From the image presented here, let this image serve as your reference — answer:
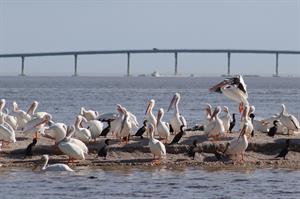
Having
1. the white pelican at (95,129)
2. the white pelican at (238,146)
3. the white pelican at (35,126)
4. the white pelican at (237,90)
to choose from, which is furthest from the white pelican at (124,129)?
the white pelican at (237,90)

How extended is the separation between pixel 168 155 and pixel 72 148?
2259 mm

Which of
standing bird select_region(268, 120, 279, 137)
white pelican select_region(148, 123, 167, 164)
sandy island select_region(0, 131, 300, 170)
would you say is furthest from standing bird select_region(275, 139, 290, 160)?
white pelican select_region(148, 123, 167, 164)

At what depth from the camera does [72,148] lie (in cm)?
1842

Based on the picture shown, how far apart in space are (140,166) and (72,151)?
55.9 inches

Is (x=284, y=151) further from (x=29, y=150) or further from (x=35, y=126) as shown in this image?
(x=35, y=126)

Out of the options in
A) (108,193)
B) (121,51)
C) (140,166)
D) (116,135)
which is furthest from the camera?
(121,51)

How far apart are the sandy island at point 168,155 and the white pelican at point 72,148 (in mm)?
247

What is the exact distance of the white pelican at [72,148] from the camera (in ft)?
60.5

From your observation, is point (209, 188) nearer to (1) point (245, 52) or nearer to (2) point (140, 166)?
(2) point (140, 166)

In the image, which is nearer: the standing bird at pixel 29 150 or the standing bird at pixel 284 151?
the standing bird at pixel 29 150

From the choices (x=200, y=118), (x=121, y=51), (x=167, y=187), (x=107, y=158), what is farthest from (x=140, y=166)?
(x=121, y=51)

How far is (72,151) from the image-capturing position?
60.4 feet

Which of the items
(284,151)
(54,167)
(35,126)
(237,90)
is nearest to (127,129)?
(35,126)

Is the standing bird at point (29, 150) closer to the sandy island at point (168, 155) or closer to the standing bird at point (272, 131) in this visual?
the sandy island at point (168, 155)
